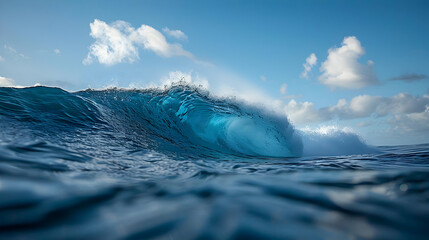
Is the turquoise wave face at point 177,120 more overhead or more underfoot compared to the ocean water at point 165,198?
more overhead

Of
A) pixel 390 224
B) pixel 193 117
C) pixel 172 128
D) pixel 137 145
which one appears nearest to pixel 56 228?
pixel 390 224

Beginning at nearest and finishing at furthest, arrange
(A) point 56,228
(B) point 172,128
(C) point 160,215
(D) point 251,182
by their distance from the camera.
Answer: (A) point 56,228, (C) point 160,215, (D) point 251,182, (B) point 172,128

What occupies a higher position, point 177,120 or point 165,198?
point 177,120

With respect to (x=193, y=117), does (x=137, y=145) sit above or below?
below

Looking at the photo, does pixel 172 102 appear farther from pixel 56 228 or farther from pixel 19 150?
pixel 56 228

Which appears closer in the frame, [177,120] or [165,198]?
[165,198]

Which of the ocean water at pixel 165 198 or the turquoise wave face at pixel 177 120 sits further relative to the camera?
the turquoise wave face at pixel 177 120

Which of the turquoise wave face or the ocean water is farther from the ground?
the turquoise wave face

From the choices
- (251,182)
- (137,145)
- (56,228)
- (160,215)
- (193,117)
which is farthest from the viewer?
(193,117)

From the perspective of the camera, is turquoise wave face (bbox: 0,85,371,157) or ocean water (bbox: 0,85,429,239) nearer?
ocean water (bbox: 0,85,429,239)

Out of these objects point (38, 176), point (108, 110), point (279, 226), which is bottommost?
point (279, 226)

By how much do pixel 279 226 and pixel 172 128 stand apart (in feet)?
20.9

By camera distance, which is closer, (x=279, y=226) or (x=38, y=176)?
(x=279, y=226)

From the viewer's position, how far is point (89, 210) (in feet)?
4.46
